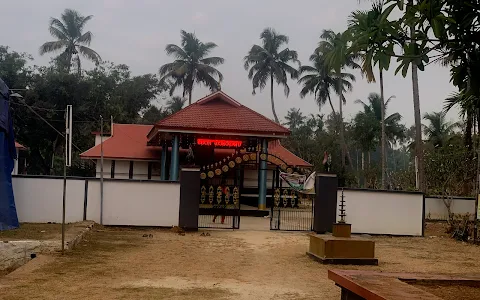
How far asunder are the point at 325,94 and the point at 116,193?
30373 mm

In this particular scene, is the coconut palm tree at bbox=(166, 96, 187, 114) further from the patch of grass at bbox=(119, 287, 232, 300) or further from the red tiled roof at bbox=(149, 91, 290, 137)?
the patch of grass at bbox=(119, 287, 232, 300)

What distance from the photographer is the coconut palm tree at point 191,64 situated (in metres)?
44.6

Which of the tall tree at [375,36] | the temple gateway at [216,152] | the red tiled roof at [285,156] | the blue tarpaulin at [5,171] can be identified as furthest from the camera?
the red tiled roof at [285,156]

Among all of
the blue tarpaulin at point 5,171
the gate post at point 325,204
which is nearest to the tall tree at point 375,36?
the blue tarpaulin at point 5,171

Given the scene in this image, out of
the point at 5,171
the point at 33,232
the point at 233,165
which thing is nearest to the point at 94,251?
the point at 33,232

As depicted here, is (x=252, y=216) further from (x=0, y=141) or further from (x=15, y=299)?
(x=15, y=299)

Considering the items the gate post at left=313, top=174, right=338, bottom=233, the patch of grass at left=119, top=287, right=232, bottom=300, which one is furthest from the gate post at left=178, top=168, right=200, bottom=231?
the patch of grass at left=119, top=287, right=232, bottom=300

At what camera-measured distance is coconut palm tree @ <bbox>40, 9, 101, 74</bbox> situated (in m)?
42.7

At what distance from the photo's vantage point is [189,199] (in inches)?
581

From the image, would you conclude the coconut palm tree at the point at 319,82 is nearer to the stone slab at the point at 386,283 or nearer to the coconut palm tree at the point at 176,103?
the coconut palm tree at the point at 176,103

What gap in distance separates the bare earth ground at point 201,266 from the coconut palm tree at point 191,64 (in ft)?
103

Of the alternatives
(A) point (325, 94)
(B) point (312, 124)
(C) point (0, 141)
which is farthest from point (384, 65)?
(B) point (312, 124)

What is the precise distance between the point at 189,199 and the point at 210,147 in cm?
824

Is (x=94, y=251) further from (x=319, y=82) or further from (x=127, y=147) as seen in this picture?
(x=319, y=82)
